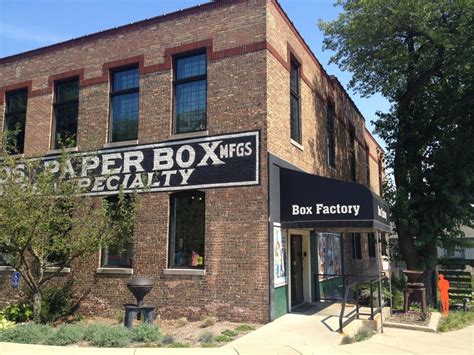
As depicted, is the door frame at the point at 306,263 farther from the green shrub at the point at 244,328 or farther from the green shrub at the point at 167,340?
the green shrub at the point at 167,340

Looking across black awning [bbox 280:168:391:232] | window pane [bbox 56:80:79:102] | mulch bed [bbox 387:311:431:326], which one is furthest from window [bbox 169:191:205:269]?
window pane [bbox 56:80:79:102]

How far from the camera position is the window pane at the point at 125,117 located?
47.4 feet

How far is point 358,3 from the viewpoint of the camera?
17.5m

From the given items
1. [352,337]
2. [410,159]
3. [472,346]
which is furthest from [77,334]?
[410,159]

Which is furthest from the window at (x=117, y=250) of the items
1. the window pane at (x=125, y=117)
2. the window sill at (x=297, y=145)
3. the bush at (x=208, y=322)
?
the window sill at (x=297, y=145)

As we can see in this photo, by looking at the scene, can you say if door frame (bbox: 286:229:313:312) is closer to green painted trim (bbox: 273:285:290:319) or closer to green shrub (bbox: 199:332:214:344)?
green painted trim (bbox: 273:285:290:319)

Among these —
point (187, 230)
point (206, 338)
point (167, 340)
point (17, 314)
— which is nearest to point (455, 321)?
point (206, 338)

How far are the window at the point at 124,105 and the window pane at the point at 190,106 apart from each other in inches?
61.4

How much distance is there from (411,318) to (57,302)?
10087 mm

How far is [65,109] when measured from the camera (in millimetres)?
15938

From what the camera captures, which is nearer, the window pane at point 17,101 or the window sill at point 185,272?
the window sill at point 185,272

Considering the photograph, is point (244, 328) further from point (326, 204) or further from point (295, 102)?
point (295, 102)

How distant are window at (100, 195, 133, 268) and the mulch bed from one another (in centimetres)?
750

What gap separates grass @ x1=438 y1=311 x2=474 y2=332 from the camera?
12.2m
